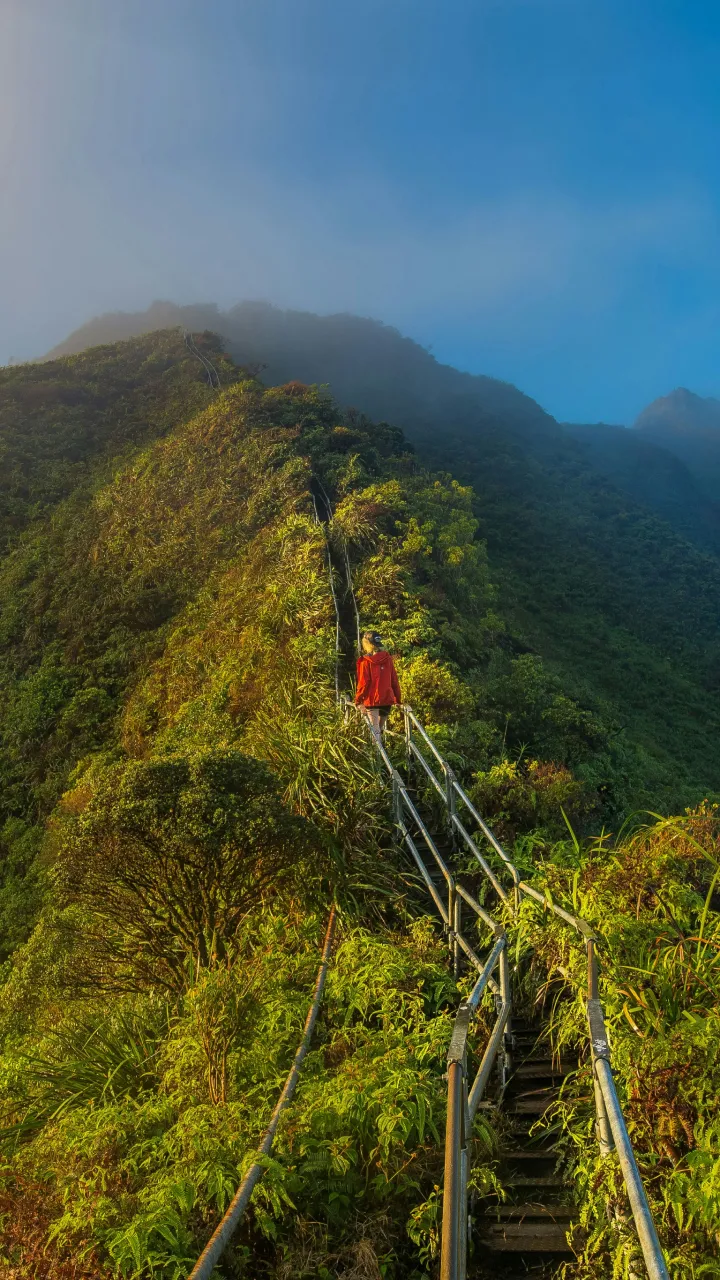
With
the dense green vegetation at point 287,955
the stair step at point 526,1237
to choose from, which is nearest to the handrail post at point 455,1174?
the stair step at point 526,1237

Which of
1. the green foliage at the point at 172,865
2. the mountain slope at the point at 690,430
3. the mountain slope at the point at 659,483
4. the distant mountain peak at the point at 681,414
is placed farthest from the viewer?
the distant mountain peak at the point at 681,414

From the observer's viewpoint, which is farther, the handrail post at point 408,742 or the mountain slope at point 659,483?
the mountain slope at point 659,483

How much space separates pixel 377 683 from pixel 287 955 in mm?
3854

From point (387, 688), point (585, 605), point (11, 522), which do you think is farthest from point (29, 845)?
point (585, 605)

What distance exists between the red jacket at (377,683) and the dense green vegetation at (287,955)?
47 cm

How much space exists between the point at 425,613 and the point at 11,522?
16.2 m

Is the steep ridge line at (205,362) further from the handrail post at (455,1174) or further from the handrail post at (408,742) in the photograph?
the handrail post at (455,1174)

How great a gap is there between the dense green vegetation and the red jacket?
467 mm

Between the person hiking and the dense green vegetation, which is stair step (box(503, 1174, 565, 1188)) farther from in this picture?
the person hiking

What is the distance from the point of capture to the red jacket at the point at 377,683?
28.5 feet

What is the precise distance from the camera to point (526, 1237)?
10.1ft

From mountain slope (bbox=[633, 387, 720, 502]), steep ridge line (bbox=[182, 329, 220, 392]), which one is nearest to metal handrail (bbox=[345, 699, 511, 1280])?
steep ridge line (bbox=[182, 329, 220, 392])

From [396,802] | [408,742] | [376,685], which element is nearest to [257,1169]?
[396,802]

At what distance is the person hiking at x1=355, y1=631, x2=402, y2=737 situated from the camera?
869 cm
